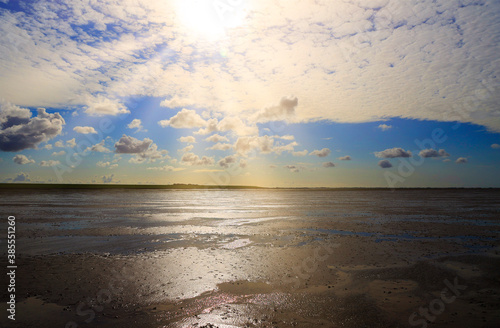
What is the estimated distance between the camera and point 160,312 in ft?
26.7

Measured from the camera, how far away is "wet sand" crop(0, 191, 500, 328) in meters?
7.93

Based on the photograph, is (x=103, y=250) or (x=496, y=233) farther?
(x=496, y=233)

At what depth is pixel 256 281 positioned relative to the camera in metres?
10.8

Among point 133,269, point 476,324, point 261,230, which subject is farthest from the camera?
point 261,230

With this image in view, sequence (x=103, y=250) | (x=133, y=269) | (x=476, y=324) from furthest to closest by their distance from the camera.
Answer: (x=103, y=250)
(x=133, y=269)
(x=476, y=324)

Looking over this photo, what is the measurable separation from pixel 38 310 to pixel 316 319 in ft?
27.1

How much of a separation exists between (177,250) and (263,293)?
7867mm

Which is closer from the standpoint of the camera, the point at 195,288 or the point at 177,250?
the point at 195,288

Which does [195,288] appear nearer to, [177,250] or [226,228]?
[177,250]

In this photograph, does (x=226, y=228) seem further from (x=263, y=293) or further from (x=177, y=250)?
(x=263, y=293)

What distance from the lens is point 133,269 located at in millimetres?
12203

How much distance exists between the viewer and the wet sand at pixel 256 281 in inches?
312

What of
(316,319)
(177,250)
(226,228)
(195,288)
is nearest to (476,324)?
(316,319)

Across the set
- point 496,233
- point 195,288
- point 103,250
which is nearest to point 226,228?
point 103,250
